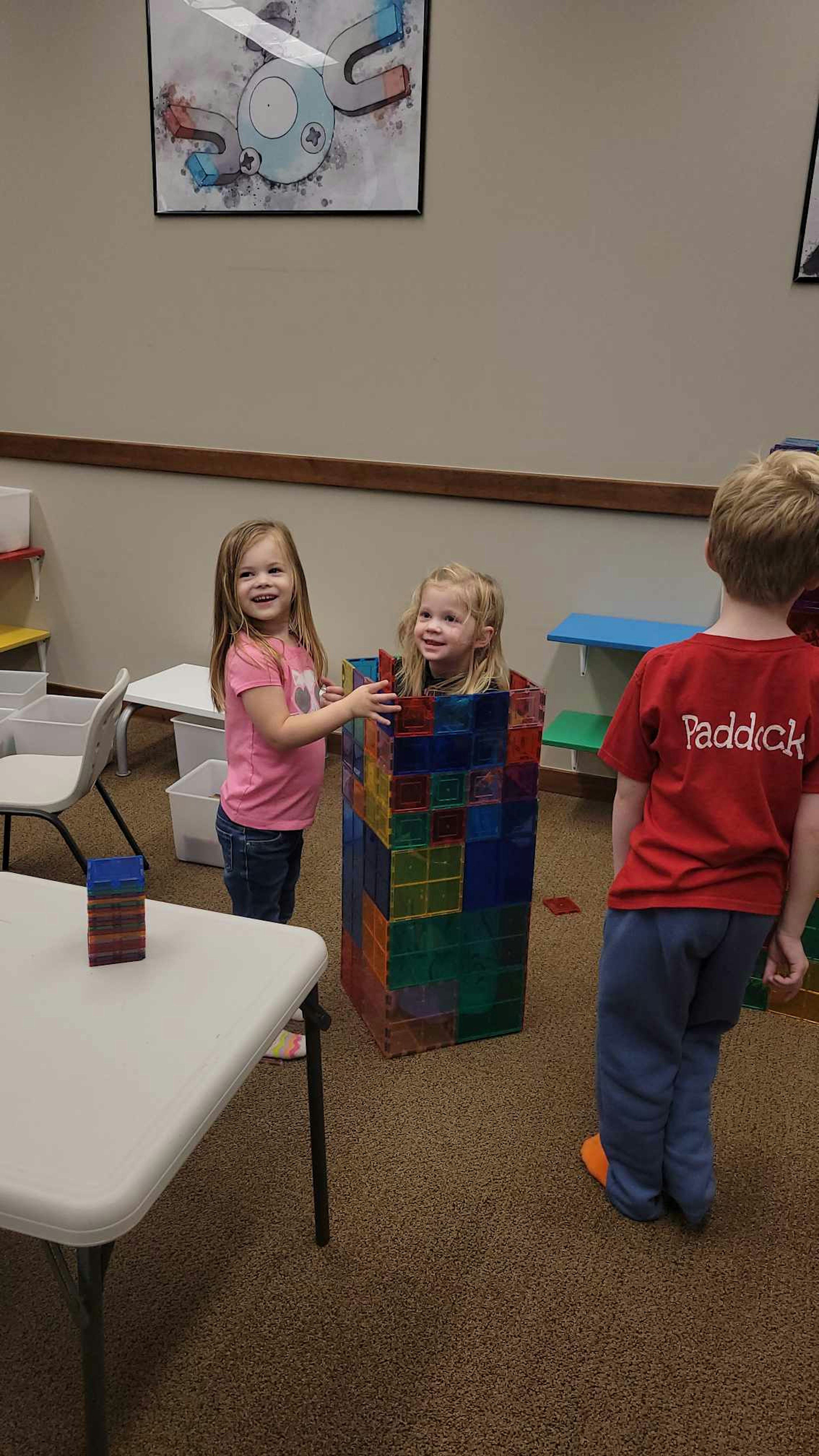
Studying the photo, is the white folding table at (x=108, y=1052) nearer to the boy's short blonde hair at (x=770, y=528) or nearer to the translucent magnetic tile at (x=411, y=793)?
the translucent magnetic tile at (x=411, y=793)

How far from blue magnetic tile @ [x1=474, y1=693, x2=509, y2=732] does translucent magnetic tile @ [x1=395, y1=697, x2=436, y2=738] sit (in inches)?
3.5

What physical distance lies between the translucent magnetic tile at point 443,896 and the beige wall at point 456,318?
1510 millimetres

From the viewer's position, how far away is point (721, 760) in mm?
1391

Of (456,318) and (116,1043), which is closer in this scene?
(116,1043)

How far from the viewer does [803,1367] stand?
4.63ft

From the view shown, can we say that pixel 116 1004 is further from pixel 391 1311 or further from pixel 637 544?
pixel 637 544

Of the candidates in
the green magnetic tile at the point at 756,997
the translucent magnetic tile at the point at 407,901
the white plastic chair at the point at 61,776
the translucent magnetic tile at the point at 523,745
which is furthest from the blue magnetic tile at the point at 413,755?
the green magnetic tile at the point at 756,997

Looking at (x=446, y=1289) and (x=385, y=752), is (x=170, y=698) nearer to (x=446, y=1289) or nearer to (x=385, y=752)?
(x=385, y=752)

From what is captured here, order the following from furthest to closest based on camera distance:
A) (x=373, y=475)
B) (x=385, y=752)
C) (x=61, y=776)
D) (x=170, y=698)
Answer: (x=373, y=475), (x=170, y=698), (x=61, y=776), (x=385, y=752)

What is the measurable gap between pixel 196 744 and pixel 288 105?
1.99 m

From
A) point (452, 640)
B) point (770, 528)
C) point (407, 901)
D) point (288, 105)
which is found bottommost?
point (407, 901)

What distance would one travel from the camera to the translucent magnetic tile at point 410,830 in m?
1.85

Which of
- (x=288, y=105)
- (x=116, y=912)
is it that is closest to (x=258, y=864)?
(x=116, y=912)

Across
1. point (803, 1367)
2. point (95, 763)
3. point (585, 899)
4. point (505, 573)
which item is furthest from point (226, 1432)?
point (505, 573)
